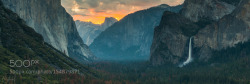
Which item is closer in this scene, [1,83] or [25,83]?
[1,83]

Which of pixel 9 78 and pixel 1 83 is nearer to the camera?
pixel 1 83

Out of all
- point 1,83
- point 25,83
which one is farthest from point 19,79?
point 1,83

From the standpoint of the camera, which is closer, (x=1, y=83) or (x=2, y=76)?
(x=1, y=83)

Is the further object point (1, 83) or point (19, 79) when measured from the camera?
point (19, 79)

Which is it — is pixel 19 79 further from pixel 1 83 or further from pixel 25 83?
pixel 1 83
